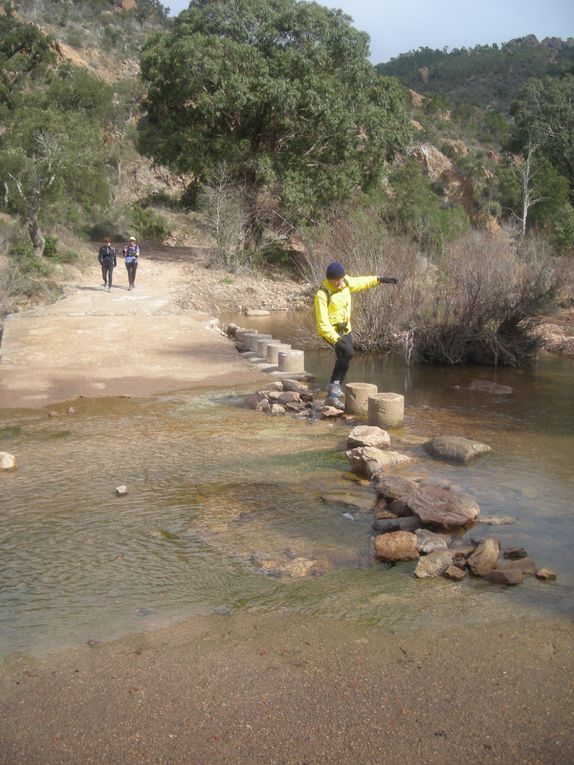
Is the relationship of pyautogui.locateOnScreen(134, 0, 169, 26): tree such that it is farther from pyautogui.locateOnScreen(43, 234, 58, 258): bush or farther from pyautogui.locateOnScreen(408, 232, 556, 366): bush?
pyautogui.locateOnScreen(408, 232, 556, 366): bush

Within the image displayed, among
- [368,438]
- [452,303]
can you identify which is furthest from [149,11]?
[368,438]

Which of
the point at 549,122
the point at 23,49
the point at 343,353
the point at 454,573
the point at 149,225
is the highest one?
the point at 23,49

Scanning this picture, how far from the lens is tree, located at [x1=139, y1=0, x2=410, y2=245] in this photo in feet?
91.2

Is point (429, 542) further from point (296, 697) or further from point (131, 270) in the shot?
point (131, 270)

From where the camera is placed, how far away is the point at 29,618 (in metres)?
4.81

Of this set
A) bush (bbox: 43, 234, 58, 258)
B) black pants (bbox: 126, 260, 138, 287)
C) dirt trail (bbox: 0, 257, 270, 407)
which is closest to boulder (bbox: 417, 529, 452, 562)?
dirt trail (bbox: 0, 257, 270, 407)

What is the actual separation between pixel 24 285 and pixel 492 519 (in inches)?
714

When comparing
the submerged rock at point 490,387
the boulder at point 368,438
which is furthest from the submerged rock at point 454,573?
the submerged rock at point 490,387

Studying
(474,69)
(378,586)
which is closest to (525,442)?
(378,586)

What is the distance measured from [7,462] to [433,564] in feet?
15.3

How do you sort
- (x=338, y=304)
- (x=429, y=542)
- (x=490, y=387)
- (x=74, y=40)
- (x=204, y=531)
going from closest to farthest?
(x=429, y=542), (x=204, y=531), (x=338, y=304), (x=490, y=387), (x=74, y=40)

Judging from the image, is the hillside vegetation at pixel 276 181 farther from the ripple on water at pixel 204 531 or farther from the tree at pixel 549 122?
the ripple on water at pixel 204 531

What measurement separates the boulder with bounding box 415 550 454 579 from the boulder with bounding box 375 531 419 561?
160 millimetres

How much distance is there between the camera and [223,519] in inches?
255
